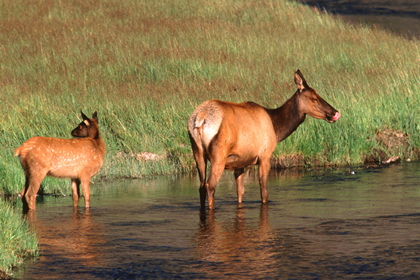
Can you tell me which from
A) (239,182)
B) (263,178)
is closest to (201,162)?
(239,182)

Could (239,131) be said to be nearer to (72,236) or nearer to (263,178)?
(263,178)

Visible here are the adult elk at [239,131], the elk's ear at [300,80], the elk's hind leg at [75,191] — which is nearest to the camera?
the adult elk at [239,131]

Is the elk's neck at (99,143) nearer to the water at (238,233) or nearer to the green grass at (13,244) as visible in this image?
the water at (238,233)

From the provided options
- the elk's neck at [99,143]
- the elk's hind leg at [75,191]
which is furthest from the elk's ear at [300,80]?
the elk's hind leg at [75,191]

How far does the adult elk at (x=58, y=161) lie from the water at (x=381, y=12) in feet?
83.9

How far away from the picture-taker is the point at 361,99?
1927cm

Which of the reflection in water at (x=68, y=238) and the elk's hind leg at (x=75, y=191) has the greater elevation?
the elk's hind leg at (x=75, y=191)

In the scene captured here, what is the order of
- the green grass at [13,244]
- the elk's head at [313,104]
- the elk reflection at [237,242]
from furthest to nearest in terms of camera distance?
the elk's head at [313,104], the elk reflection at [237,242], the green grass at [13,244]

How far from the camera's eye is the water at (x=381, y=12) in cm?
3828

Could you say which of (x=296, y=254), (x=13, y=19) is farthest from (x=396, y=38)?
(x=296, y=254)

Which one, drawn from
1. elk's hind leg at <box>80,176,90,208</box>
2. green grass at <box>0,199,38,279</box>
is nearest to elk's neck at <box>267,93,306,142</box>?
elk's hind leg at <box>80,176,90,208</box>

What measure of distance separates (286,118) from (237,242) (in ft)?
13.3

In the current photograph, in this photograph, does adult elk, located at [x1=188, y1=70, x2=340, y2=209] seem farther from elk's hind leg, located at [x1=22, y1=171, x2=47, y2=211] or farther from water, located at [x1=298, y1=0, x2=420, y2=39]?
water, located at [x1=298, y1=0, x2=420, y2=39]

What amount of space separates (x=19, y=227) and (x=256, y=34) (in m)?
18.6
